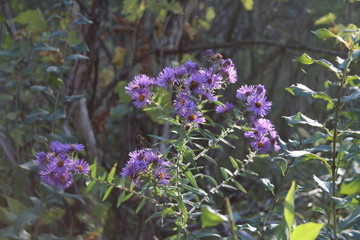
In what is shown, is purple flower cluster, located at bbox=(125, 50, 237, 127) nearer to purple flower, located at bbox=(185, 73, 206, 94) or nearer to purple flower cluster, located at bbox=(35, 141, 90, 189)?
purple flower, located at bbox=(185, 73, 206, 94)

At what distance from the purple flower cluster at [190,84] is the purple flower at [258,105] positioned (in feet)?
0.21

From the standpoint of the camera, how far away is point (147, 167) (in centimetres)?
104

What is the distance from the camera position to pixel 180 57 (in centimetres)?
270

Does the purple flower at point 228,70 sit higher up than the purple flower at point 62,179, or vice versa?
the purple flower at point 228,70

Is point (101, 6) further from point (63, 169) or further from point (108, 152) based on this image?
point (63, 169)

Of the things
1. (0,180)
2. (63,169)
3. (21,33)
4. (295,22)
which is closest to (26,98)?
(21,33)

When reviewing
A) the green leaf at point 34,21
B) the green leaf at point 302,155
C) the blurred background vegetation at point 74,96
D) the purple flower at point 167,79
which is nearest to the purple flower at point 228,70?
the purple flower at point 167,79

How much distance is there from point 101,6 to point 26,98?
1.78ft

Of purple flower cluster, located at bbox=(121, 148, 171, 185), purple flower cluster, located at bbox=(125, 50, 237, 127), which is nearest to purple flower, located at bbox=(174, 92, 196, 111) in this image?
purple flower cluster, located at bbox=(125, 50, 237, 127)

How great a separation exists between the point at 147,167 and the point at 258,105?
26cm

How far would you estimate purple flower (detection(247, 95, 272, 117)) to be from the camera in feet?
3.66

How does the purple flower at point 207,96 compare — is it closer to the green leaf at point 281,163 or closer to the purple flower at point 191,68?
the purple flower at point 191,68

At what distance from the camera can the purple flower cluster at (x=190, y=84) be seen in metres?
1.07

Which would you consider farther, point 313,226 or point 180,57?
point 180,57
